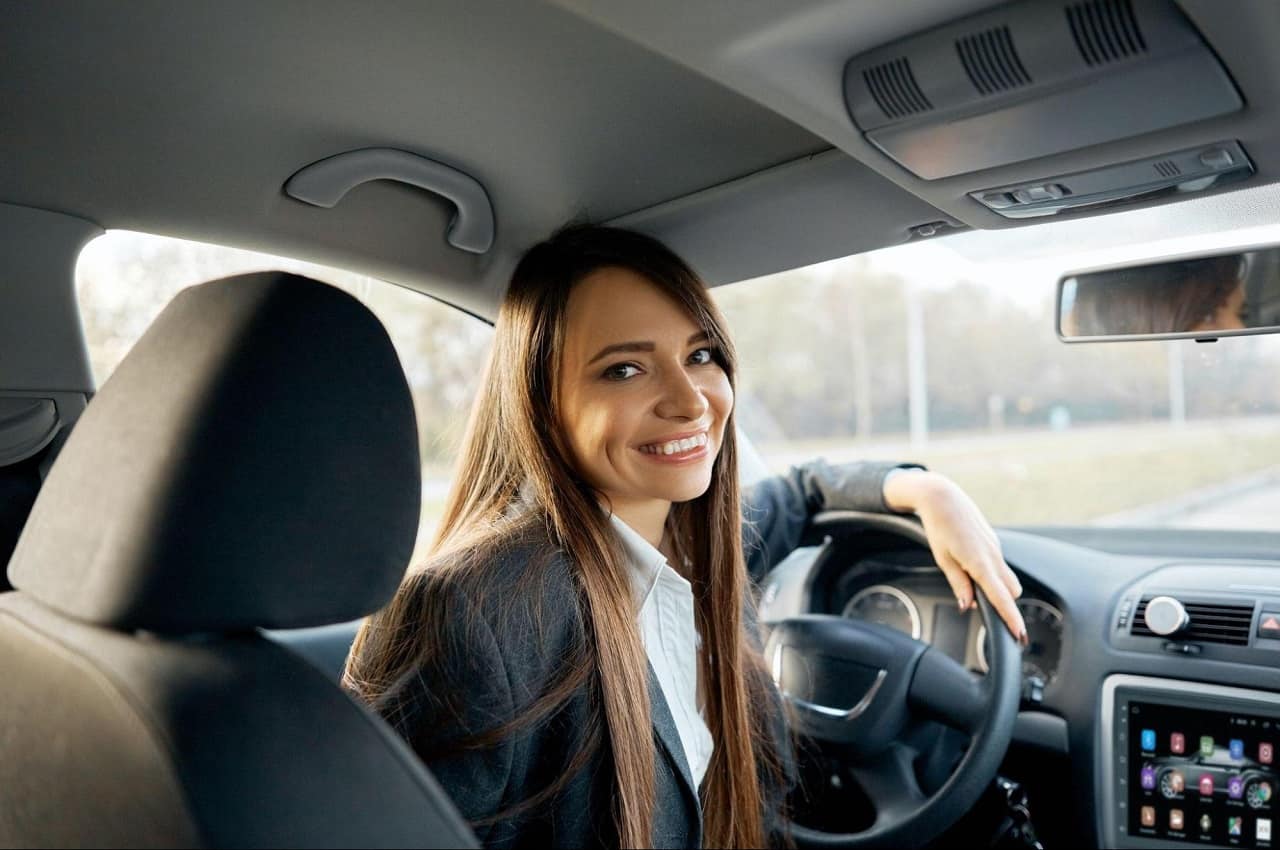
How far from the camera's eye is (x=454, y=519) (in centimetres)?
210

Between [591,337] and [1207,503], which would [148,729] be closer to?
[591,337]

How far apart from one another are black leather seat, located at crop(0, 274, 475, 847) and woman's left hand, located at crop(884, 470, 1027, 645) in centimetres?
148

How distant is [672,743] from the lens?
73.6 inches

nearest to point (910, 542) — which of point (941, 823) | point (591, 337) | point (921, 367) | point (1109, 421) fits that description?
point (941, 823)

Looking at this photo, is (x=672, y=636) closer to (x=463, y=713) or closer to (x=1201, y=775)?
(x=463, y=713)

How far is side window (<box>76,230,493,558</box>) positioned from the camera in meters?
2.20

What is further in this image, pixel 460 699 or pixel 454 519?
pixel 454 519

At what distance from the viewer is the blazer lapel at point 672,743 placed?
1.86 metres

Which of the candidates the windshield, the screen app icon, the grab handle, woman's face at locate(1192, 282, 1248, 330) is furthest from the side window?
the screen app icon

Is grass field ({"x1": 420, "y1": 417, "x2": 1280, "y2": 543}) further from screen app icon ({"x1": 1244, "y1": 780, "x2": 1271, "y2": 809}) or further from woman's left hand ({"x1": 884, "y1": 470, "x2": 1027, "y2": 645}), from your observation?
screen app icon ({"x1": 1244, "y1": 780, "x2": 1271, "y2": 809})

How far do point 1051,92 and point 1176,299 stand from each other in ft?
2.95

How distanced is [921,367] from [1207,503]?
3446 millimetres

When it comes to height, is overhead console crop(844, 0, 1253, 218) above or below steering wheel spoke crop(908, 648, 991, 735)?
above

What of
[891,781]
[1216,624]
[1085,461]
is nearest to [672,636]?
[891,781]
